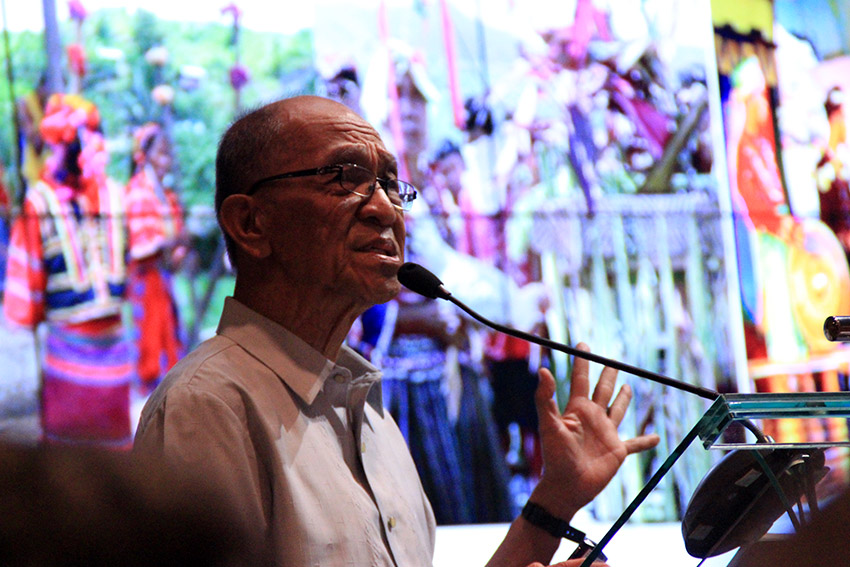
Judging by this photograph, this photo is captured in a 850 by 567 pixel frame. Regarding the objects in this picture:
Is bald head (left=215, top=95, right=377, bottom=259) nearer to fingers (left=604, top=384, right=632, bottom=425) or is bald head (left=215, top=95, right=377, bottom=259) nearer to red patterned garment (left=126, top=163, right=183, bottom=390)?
fingers (left=604, top=384, right=632, bottom=425)

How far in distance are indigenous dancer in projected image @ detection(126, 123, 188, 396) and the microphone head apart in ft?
12.3

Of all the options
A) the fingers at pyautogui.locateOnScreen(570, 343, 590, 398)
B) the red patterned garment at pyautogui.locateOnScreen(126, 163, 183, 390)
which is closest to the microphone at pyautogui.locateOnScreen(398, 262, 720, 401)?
the fingers at pyautogui.locateOnScreen(570, 343, 590, 398)

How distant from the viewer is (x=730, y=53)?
Result: 5.79m

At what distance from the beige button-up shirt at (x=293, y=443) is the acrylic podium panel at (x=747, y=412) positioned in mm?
484

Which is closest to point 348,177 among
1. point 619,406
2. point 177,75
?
point 619,406

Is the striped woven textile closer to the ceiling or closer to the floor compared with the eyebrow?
closer to the floor

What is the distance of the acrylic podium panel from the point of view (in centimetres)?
100

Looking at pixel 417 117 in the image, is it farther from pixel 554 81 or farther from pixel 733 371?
pixel 733 371

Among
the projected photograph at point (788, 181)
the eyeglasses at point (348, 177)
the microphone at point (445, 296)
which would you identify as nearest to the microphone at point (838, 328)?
the microphone at point (445, 296)

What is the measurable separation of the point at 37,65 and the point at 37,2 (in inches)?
13.9

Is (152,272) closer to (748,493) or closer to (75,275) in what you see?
(75,275)

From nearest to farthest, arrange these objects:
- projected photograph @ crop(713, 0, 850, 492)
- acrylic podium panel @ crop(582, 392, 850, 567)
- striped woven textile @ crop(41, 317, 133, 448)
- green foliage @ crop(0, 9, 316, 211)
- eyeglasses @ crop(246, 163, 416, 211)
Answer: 1. acrylic podium panel @ crop(582, 392, 850, 567)
2. eyeglasses @ crop(246, 163, 416, 211)
3. striped woven textile @ crop(41, 317, 133, 448)
4. green foliage @ crop(0, 9, 316, 211)
5. projected photograph @ crop(713, 0, 850, 492)

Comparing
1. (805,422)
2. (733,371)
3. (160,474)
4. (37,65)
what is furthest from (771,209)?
(160,474)

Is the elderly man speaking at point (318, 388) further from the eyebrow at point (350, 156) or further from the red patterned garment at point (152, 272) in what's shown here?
the red patterned garment at point (152, 272)
